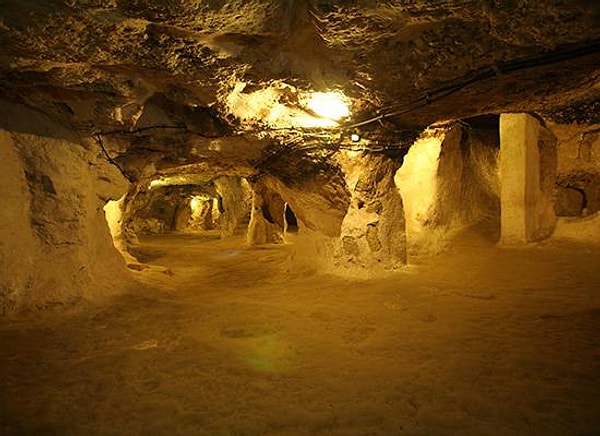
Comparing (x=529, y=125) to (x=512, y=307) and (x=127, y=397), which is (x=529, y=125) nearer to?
(x=512, y=307)

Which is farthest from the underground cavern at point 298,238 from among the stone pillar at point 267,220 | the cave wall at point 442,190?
the stone pillar at point 267,220

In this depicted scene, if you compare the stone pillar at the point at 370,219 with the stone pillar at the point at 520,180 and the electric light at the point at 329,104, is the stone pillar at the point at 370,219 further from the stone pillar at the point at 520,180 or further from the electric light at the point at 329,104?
the stone pillar at the point at 520,180

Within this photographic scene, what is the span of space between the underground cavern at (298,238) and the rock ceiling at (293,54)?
0.09 feet

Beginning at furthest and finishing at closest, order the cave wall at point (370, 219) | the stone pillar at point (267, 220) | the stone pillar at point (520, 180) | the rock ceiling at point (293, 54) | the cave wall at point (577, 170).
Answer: the stone pillar at point (267, 220)
the cave wall at point (577, 170)
the stone pillar at point (520, 180)
the cave wall at point (370, 219)
the rock ceiling at point (293, 54)

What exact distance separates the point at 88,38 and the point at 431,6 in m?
3.02

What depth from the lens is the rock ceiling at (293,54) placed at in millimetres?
3129

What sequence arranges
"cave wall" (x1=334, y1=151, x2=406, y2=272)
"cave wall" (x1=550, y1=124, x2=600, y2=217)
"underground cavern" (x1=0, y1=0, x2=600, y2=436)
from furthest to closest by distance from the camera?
"cave wall" (x1=550, y1=124, x2=600, y2=217), "cave wall" (x1=334, y1=151, x2=406, y2=272), "underground cavern" (x1=0, y1=0, x2=600, y2=436)

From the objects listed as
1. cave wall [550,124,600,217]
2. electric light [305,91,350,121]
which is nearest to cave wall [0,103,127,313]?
electric light [305,91,350,121]

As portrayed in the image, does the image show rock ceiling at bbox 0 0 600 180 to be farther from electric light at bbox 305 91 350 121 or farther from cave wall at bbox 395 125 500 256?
cave wall at bbox 395 125 500 256

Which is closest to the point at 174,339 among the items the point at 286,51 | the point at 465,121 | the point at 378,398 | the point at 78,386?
the point at 78,386

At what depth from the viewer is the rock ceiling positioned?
3.13 metres

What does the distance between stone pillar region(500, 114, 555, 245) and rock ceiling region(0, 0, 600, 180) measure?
3405mm

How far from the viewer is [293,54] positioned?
13.6 feet

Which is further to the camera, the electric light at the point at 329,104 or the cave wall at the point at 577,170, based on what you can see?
the cave wall at the point at 577,170
